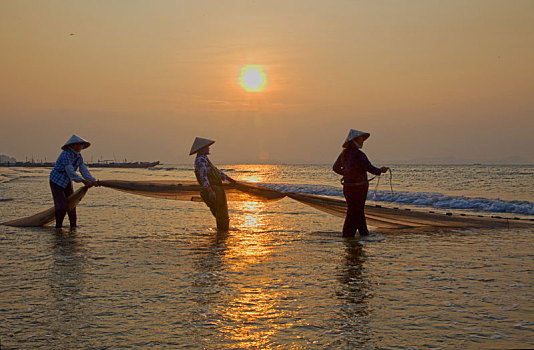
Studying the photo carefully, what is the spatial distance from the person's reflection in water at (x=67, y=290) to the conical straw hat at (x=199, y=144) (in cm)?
236

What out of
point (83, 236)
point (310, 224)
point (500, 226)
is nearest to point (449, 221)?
point (500, 226)

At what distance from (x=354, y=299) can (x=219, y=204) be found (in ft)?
15.1

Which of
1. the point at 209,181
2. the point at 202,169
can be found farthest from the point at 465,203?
the point at 202,169

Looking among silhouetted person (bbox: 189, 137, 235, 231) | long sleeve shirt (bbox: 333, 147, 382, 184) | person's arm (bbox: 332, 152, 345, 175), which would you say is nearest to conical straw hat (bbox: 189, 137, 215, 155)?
silhouetted person (bbox: 189, 137, 235, 231)

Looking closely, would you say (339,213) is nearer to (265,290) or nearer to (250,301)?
(265,290)

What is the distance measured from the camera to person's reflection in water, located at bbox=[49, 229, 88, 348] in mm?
3305

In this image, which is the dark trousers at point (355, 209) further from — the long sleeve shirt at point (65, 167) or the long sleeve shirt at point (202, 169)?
the long sleeve shirt at point (65, 167)

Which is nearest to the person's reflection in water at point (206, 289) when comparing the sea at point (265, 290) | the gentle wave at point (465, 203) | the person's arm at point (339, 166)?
the sea at point (265, 290)

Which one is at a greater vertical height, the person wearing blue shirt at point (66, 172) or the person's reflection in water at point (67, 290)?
the person wearing blue shirt at point (66, 172)

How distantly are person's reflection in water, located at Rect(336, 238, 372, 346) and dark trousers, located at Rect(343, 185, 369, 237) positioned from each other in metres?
1.43

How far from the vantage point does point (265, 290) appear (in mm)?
4453

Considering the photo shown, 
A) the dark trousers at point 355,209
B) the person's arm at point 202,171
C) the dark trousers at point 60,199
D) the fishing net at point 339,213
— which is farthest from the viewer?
the fishing net at point 339,213

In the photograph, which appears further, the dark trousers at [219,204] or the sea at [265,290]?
the dark trousers at [219,204]

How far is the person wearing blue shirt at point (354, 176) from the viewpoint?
7.66m
